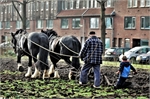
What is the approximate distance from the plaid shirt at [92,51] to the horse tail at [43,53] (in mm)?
2985

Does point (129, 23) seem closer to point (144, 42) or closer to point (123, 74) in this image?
point (144, 42)

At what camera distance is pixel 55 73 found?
1552 centimetres

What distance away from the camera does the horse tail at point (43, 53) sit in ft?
48.6

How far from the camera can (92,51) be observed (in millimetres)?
12023

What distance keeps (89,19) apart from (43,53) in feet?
147

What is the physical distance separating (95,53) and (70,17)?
167 ft

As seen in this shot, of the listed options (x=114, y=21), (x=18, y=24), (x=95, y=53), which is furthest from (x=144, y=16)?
(x=95, y=53)

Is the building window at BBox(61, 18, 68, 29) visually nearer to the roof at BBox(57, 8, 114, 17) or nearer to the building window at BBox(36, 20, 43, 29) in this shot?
the roof at BBox(57, 8, 114, 17)

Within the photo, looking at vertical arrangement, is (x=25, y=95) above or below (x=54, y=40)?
below

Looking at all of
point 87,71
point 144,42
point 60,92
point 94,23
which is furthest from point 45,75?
point 94,23

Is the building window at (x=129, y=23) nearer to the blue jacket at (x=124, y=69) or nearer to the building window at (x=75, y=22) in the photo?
the building window at (x=75, y=22)

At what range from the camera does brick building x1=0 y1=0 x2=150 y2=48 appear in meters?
51.8

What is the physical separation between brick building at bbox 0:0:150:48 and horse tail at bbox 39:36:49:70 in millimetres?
35806

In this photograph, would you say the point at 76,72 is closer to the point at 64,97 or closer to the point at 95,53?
the point at 95,53
